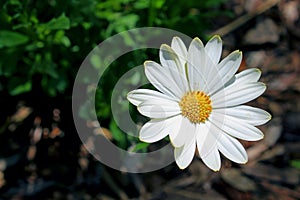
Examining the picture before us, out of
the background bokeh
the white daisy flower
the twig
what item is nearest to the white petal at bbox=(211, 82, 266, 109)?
the white daisy flower

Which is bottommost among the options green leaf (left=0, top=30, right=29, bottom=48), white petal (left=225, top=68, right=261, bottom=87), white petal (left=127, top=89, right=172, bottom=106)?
white petal (left=127, top=89, right=172, bottom=106)

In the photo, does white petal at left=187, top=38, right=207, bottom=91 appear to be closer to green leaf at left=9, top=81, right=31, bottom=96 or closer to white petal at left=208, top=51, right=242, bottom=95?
white petal at left=208, top=51, right=242, bottom=95

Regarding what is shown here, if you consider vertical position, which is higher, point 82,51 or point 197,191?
point 82,51

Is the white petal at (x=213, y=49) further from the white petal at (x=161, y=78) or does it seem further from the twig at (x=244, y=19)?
the twig at (x=244, y=19)

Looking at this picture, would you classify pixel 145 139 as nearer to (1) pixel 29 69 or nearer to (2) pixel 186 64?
(2) pixel 186 64

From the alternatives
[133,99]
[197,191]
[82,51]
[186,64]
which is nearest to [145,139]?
[133,99]

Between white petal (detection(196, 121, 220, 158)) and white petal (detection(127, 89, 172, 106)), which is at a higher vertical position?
white petal (detection(127, 89, 172, 106))
